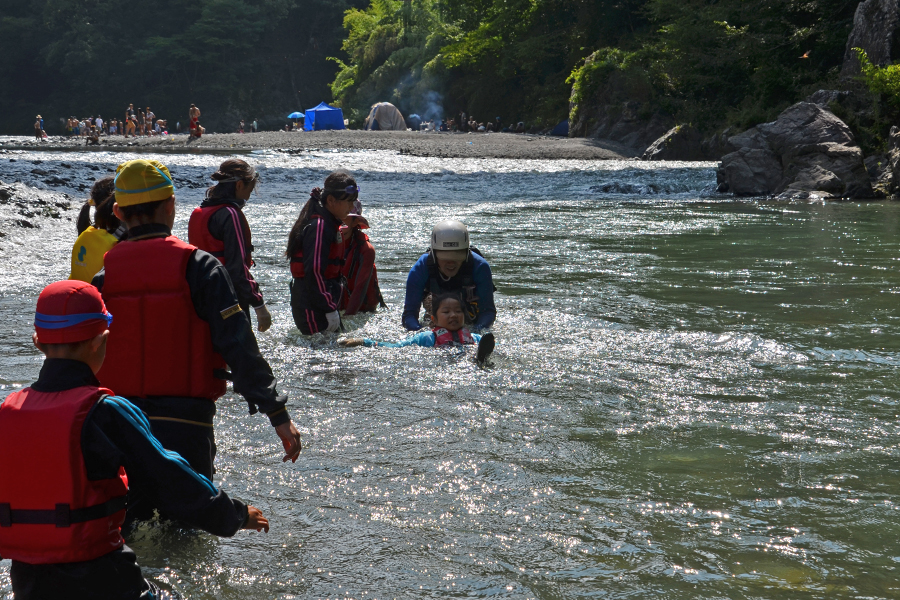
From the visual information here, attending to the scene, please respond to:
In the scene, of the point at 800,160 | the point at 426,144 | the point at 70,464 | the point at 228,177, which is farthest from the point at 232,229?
the point at 426,144

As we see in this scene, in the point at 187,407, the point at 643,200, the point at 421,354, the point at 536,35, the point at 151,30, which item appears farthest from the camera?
the point at 151,30

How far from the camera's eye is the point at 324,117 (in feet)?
195

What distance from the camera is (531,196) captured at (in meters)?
22.6

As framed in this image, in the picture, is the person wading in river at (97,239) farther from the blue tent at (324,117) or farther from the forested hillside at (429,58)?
the blue tent at (324,117)

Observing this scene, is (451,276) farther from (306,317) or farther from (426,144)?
(426,144)

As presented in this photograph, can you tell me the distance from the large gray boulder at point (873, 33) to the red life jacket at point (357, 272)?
2049 cm

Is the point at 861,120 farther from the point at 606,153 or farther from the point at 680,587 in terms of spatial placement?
the point at 680,587

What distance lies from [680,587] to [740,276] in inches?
311

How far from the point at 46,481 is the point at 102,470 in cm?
15

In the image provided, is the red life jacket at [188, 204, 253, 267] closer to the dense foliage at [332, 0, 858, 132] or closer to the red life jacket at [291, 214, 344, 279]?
the red life jacket at [291, 214, 344, 279]

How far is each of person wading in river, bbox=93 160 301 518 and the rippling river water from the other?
0.76 m


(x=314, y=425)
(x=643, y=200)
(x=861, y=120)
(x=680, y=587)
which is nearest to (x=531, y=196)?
(x=643, y=200)

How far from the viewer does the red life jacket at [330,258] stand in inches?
283

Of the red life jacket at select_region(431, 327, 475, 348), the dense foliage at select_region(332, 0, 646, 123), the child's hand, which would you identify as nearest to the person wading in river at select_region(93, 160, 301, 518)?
the child's hand
